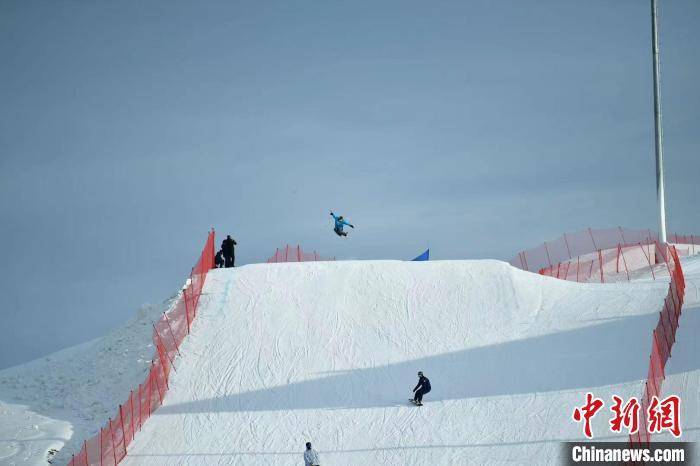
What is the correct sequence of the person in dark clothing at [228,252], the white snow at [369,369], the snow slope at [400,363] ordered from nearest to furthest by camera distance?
the snow slope at [400,363]
the white snow at [369,369]
the person in dark clothing at [228,252]

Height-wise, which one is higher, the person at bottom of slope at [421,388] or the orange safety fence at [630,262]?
the orange safety fence at [630,262]

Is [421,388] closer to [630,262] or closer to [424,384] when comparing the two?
[424,384]

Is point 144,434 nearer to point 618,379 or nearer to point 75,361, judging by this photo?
point 75,361

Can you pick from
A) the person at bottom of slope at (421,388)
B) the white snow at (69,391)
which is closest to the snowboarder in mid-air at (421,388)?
the person at bottom of slope at (421,388)

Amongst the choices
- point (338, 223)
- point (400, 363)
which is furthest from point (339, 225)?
point (400, 363)

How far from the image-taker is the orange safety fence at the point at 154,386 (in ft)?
76.9

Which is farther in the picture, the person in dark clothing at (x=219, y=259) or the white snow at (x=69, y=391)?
the person in dark clothing at (x=219, y=259)

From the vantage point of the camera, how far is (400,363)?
28031 millimetres

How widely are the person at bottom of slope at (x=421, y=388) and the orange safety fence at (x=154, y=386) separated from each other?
709cm

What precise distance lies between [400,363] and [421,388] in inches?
127

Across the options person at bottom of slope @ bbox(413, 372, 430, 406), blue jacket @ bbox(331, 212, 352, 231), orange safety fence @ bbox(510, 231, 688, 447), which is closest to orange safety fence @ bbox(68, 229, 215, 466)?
blue jacket @ bbox(331, 212, 352, 231)

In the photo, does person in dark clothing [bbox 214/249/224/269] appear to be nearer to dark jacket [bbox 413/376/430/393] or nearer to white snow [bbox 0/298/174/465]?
white snow [bbox 0/298/174/465]

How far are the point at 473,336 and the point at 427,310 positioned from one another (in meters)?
2.39

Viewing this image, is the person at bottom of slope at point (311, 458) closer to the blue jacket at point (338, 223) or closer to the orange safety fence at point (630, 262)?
the orange safety fence at point (630, 262)
